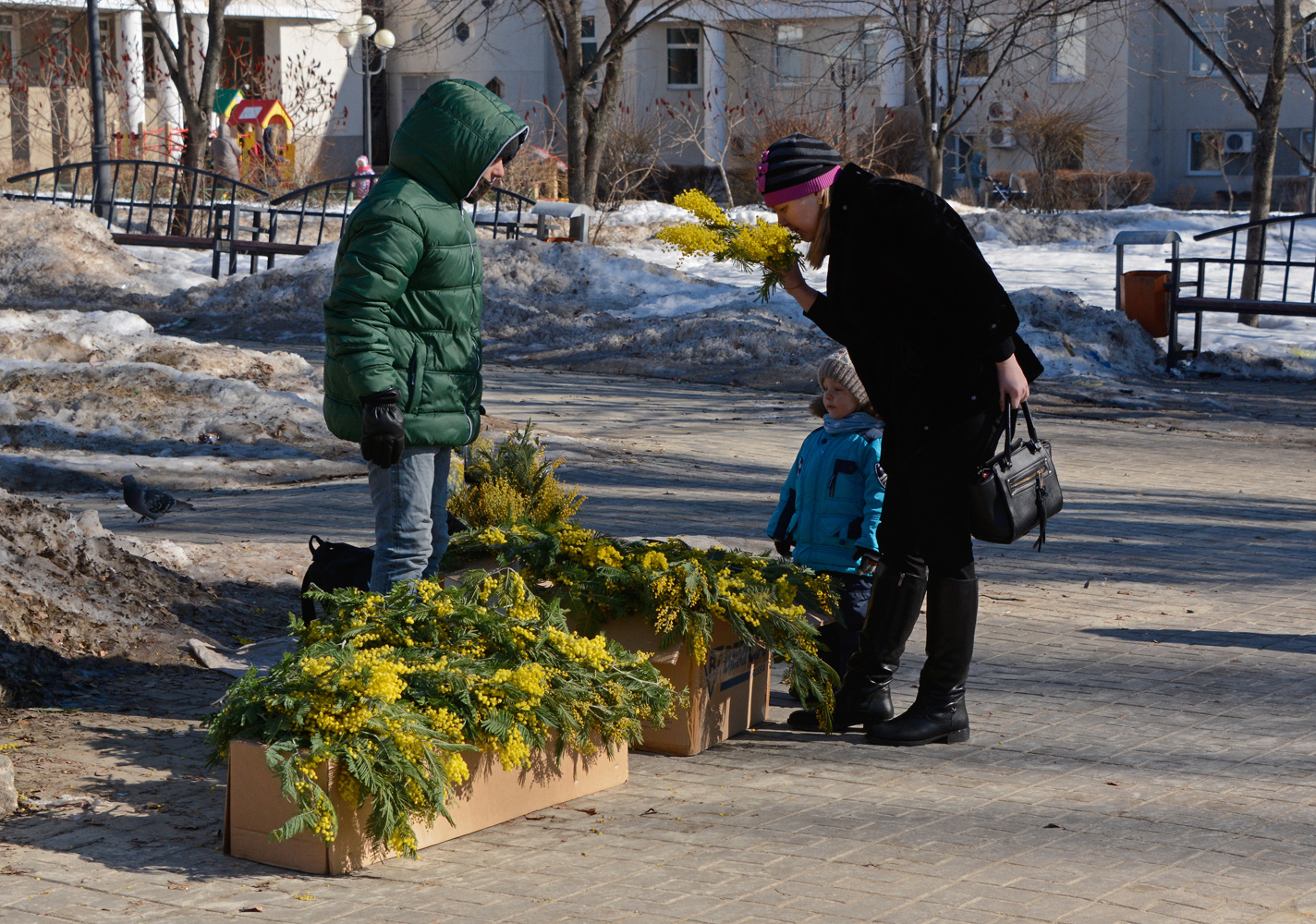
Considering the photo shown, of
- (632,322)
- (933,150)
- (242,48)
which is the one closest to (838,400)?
(632,322)

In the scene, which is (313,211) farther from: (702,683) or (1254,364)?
(702,683)

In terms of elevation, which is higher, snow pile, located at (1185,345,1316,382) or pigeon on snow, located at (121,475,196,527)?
snow pile, located at (1185,345,1316,382)

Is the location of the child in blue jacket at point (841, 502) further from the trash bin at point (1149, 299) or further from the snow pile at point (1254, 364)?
the trash bin at point (1149, 299)

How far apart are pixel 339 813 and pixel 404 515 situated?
1.29 meters

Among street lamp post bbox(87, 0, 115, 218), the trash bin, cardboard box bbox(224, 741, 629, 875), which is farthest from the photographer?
street lamp post bbox(87, 0, 115, 218)

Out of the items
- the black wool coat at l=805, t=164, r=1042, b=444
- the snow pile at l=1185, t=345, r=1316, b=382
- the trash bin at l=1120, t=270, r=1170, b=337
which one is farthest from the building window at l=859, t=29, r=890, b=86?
the black wool coat at l=805, t=164, r=1042, b=444

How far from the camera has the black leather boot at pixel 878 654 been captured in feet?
15.1

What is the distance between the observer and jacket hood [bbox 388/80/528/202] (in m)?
4.52

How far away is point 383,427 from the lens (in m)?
4.33

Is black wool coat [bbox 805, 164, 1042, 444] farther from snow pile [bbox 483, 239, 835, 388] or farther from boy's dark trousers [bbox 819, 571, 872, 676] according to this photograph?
snow pile [bbox 483, 239, 835, 388]

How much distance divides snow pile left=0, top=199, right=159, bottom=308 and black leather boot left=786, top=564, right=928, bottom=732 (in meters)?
16.0

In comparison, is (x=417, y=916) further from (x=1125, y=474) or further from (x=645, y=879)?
(x=1125, y=474)

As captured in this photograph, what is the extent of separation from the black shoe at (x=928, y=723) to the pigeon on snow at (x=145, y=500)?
166 inches

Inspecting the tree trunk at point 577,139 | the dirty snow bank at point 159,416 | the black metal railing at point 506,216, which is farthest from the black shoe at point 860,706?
the tree trunk at point 577,139
